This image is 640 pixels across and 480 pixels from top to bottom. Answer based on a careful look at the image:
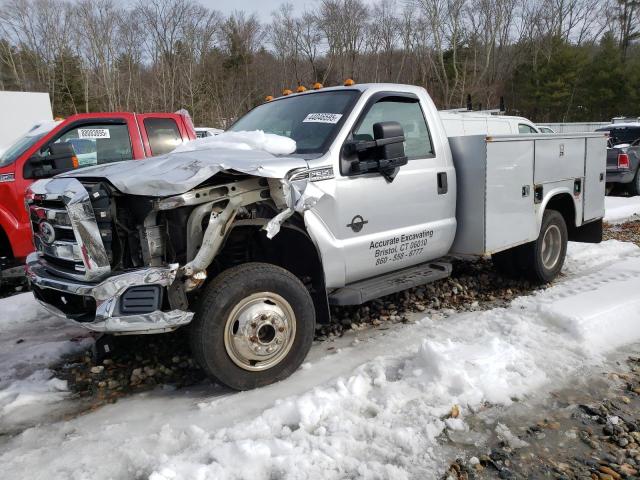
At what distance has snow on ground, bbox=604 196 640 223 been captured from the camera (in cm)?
1012

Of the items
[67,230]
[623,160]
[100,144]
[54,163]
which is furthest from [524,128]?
[67,230]

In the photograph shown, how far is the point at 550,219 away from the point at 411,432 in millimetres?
3721

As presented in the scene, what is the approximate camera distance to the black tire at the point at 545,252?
5.57 metres

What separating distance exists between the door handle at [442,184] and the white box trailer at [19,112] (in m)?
20.8

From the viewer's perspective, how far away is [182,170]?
127 inches

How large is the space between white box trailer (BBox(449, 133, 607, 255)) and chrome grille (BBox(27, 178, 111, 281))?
3.23m

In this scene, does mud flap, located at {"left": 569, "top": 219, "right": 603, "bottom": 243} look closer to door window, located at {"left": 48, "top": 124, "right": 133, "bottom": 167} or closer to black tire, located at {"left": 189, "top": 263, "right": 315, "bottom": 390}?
black tire, located at {"left": 189, "top": 263, "right": 315, "bottom": 390}

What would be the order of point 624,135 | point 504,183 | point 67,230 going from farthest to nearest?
point 624,135
point 504,183
point 67,230

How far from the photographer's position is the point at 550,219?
225 inches

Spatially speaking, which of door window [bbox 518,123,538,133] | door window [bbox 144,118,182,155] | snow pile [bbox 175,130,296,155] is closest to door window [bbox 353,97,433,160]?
snow pile [bbox 175,130,296,155]

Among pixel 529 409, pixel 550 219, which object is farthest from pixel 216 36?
pixel 529 409

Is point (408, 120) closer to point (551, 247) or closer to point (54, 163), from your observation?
point (551, 247)

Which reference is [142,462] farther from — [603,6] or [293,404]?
[603,6]

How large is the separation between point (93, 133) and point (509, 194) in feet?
16.5
